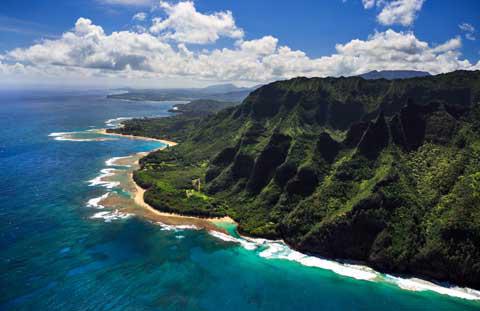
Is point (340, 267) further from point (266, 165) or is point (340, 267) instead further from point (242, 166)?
point (242, 166)

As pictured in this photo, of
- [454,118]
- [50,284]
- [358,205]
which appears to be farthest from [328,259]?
[454,118]

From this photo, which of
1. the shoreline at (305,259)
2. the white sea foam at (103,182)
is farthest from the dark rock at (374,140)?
the white sea foam at (103,182)

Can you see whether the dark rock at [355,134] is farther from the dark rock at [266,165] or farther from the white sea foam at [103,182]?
the white sea foam at [103,182]

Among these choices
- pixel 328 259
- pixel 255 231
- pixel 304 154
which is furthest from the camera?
pixel 304 154

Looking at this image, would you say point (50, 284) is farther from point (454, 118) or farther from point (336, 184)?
point (454, 118)

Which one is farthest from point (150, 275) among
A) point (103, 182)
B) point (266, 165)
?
point (103, 182)
